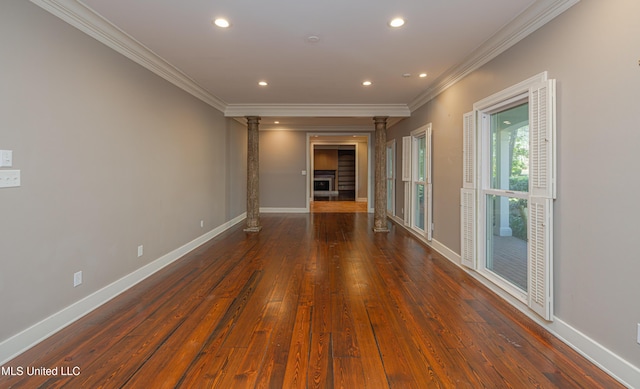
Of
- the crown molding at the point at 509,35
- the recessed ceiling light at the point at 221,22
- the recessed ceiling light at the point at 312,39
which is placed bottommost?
the crown molding at the point at 509,35

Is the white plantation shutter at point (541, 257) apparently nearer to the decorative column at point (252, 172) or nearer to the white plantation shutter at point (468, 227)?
the white plantation shutter at point (468, 227)

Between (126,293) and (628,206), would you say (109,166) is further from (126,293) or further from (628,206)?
(628,206)

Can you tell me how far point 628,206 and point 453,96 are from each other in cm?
282

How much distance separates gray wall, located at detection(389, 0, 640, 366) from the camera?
1858 mm

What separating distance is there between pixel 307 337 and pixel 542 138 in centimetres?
229

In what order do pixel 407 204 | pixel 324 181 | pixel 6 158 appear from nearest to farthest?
pixel 6 158 → pixel 407 204 → pixel 324 181

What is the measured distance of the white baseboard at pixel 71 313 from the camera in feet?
6.86

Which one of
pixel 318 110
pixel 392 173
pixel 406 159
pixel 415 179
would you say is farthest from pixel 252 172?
pixel 392 173

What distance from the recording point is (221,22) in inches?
112

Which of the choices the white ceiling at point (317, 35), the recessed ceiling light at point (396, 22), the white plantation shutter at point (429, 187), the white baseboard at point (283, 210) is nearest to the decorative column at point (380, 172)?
the white plantation shutter at point (429, 187)

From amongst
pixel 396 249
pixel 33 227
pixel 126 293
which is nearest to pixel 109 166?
pixel 33 227

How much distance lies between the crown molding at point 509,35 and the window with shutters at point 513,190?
44cm

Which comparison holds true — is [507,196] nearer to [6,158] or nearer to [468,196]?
[468,196]

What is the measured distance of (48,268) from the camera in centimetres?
238
